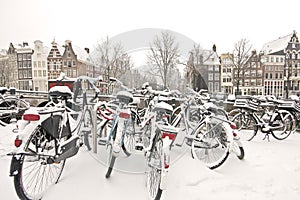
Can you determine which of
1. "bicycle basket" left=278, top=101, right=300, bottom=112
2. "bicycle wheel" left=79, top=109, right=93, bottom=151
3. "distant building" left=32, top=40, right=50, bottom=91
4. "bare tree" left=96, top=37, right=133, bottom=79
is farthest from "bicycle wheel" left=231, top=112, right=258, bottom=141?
"distant building" left=32, top=40, right=50, bottom=91

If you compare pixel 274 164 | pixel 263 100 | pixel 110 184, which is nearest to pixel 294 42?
pixel 263 100

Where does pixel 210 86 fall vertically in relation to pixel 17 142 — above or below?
above

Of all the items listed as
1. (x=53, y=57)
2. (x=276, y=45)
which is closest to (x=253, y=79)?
(x=276, y=45)

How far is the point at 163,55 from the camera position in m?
1.80

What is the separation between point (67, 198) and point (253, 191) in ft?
4.61

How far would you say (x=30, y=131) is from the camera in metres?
1.27

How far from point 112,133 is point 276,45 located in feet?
76.8

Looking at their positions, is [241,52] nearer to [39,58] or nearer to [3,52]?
[39,58]

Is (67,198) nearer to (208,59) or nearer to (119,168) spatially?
(119,168)

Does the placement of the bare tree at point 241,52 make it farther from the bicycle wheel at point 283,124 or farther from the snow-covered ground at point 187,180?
the snow-covered ground at point 187,180

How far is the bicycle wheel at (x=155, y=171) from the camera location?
4.36ft

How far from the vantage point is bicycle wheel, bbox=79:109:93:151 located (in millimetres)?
1981

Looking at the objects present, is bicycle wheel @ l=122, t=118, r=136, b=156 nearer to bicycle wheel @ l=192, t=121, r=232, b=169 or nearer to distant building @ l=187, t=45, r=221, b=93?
bicycle wheel @ l=192, t=121, r=232, b=169

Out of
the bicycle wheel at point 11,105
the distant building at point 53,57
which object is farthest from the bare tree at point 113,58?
the distant building at point 53,57
